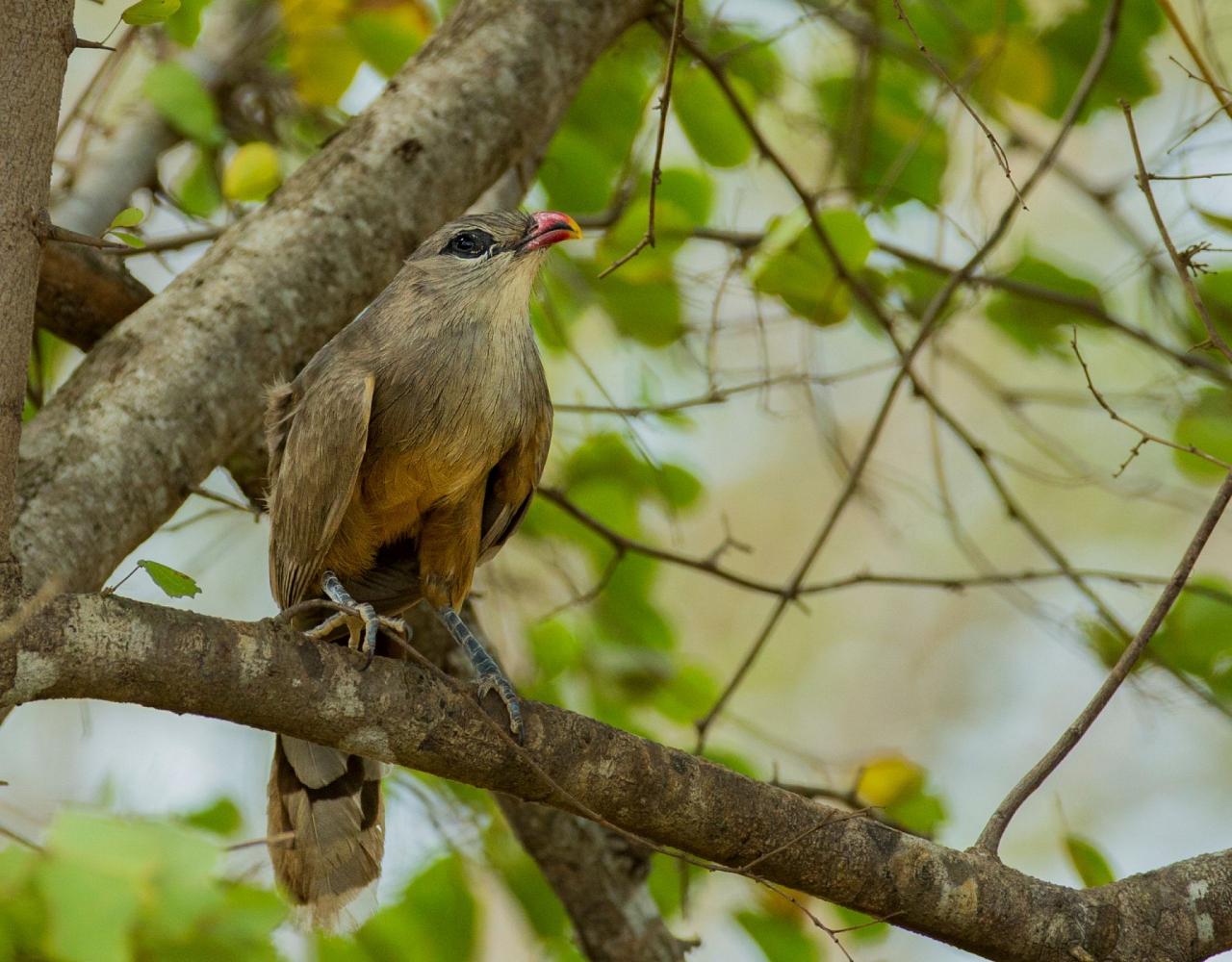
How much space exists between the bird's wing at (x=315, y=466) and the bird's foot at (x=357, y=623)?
0.08m

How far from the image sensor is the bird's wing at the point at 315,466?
3441 mm

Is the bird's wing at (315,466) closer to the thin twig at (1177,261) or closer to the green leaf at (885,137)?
the thin twig at (1177,261)

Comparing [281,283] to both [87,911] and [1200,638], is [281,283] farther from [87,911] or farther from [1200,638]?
[1200,638]

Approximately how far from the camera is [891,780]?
14.4 ft

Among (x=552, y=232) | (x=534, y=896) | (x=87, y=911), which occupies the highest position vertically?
(x=552, y=232)

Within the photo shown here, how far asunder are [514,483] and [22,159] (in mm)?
1746

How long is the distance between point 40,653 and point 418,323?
174 centimetres

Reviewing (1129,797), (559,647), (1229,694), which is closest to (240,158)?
(559,647)

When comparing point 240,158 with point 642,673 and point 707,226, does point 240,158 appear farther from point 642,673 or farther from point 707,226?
point 642,673

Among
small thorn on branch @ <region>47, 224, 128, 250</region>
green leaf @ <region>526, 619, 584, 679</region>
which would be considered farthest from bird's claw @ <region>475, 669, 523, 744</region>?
green leaf @ <region>526, 619, 584, 679</region>

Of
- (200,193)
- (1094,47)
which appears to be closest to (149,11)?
(200,193)

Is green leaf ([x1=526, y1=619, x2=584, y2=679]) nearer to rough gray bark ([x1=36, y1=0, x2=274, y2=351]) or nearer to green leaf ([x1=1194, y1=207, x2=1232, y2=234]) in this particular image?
rough gray bark ([x1=36, y1=0, x2=274, y2=351])

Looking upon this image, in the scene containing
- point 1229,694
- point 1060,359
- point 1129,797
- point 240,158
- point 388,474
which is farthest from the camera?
point 1129,797

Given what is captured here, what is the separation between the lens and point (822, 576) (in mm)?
12477
